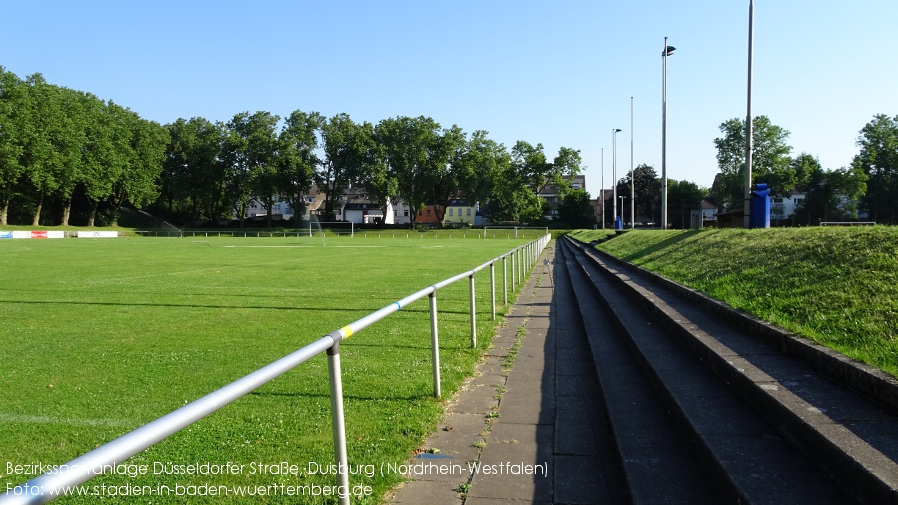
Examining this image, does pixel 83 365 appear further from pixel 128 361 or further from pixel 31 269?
pixel 31 269

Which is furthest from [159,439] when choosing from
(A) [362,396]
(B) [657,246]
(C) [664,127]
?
(C) [664,127]

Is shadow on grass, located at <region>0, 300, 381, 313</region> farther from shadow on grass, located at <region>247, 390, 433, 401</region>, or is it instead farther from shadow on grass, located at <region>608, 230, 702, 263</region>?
shadow on grass, located at <region>608, 230, 702, 263</region>

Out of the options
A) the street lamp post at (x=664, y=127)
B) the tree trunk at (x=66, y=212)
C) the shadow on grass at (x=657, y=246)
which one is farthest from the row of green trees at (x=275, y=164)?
the shadow on grass at (x=657, y=246)

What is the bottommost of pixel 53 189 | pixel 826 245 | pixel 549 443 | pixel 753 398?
pixel 549 443

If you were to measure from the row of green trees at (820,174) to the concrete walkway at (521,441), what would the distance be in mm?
72557

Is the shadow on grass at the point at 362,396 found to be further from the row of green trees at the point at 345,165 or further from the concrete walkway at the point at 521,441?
the row of green trees at the point at 345,165

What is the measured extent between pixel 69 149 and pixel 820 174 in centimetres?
9386

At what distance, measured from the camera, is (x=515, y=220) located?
3393 inches

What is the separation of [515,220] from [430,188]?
14.0 meters

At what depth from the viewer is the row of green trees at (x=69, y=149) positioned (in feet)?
197

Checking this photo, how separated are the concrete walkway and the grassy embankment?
2.01m

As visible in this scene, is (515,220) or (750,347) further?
(515,220)

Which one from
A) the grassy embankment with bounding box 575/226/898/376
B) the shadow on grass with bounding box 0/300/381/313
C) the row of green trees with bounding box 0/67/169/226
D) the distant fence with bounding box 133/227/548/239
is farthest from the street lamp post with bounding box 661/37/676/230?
the row of green trees with bounding box 0/67/169/226

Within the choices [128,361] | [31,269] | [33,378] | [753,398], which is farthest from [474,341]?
[31,269]
